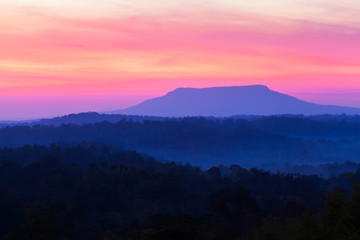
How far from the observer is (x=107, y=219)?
5891 cm

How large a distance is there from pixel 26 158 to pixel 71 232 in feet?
233

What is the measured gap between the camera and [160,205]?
67.2 m

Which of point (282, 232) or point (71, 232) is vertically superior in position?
point (282, 232)

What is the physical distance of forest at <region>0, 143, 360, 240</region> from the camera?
94.2 ft

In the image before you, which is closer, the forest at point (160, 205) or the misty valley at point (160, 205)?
the misty valley at point (160, 205)

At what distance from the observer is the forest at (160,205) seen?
2870 centimetres

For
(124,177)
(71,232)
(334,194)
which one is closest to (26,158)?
(124,177)

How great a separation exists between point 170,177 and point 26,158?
51.9 metres

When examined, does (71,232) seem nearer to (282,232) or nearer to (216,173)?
(282,232)

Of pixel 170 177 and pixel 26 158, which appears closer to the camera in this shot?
pixel 170 177

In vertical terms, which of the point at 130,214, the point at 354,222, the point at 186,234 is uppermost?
the point at 354,222

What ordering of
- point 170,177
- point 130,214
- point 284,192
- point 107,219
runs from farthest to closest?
point 284,192, point 170,177, point 130,214, point 107,219

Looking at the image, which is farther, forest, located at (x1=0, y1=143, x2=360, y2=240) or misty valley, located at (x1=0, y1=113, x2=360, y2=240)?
forest, located at (x1=0, y1=143, x2=360, y2=240)

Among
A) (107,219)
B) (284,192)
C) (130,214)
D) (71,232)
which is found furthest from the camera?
(284,192)
